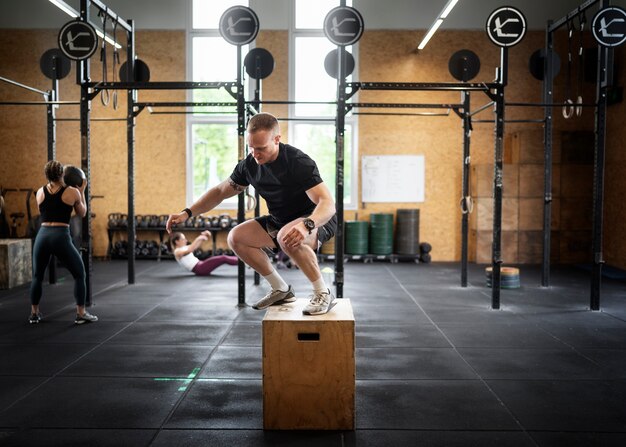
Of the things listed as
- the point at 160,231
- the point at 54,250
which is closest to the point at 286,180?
the point at 54,250

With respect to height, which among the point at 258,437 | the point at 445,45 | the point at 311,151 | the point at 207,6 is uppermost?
the point at 207,6

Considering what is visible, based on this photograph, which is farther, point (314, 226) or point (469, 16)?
point (469, 16)

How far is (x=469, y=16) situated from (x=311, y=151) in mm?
3337

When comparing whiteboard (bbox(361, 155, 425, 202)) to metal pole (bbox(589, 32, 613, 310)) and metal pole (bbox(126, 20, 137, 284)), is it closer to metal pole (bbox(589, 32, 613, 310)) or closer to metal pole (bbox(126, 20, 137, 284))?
metal pole (bbox(126, 20, 137, 284))

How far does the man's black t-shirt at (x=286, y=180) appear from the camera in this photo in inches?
120

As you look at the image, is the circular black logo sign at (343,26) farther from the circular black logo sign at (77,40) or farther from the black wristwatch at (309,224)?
the black wristwatch at (309,224)

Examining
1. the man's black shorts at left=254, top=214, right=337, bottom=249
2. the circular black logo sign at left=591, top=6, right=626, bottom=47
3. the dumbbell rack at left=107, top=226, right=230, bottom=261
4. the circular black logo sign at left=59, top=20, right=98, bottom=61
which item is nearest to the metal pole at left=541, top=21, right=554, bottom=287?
the circular black logo sign at left=591, top=6, right=626, bottom=47

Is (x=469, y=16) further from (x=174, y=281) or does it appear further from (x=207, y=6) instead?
(x=174, y=281)

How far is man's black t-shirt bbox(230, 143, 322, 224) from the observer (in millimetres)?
3057

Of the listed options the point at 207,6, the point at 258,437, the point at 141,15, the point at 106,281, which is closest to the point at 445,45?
the point at 207,6

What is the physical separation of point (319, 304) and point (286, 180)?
26.4 inches

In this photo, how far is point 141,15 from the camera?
9.67 meters

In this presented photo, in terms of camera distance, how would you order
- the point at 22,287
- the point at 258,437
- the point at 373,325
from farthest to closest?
the point at 22,287, the point at 373,325, the point at 258,437

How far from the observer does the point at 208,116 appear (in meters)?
9.82
